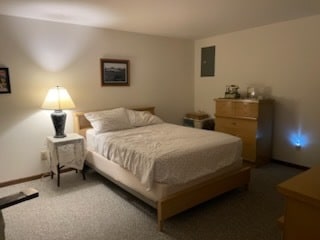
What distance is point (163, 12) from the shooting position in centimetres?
315

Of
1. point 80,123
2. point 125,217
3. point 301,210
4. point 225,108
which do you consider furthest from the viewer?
point 225,108

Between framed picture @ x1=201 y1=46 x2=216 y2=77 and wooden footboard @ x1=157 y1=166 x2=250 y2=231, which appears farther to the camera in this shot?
framed picture @ x1=201 y1=46 x2=216 y2=77

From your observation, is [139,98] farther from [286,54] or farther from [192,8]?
[286,54]

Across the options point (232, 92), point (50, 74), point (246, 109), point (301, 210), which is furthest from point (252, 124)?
point (301, 210)

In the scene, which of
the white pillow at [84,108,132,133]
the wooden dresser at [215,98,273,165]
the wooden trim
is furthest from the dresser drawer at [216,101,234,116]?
the wooden trim

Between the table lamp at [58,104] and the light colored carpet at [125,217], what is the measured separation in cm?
82

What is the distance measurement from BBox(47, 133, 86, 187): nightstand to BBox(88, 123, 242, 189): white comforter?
224 millimetres

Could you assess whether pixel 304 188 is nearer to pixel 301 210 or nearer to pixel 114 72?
pixel 301 210

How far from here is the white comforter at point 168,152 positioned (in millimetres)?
2338

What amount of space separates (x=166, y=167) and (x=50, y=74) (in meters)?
2.36

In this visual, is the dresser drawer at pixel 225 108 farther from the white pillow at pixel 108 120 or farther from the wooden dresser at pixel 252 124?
the white pillow at pixel 108 120

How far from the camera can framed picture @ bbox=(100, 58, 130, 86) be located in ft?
13.3

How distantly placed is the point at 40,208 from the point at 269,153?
3.52 metres

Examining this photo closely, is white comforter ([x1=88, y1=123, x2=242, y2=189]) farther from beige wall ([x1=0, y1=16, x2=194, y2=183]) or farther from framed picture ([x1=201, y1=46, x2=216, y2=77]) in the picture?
framed picture ([x1=201, y1=46, x2=216, y2=77])
